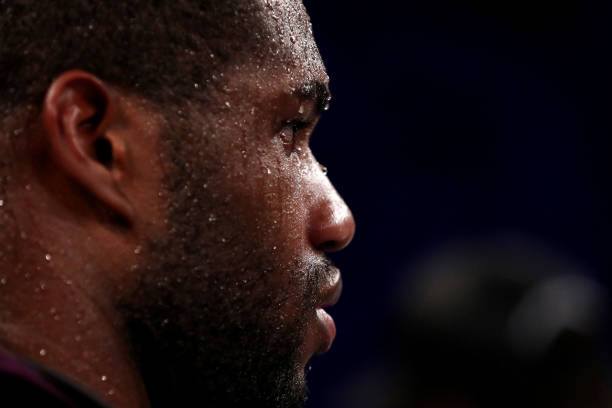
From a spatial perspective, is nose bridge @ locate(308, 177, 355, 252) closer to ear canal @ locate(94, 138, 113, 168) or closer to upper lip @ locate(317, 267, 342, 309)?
upper lip @ locate(317, 267, 342, 309)

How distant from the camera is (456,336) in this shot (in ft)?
4.09

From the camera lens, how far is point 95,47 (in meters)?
0.72

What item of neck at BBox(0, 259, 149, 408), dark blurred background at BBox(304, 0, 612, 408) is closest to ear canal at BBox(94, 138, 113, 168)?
neck at BBox(0, 259, 149, 408)

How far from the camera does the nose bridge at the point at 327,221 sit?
82cm

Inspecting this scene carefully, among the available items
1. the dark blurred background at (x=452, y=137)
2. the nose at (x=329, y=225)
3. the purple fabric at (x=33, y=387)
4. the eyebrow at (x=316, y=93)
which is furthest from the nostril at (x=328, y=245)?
the dark blurred background at (x=452, y=137)

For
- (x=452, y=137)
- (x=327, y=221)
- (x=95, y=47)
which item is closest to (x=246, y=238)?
(x=327, y=221)

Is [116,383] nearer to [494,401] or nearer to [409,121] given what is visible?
[494,401]

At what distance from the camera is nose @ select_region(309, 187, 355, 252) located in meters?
0.82

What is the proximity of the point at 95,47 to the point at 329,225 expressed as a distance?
281mm

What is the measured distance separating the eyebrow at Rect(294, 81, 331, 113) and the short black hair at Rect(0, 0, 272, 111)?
12cm

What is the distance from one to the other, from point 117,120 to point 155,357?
22cm

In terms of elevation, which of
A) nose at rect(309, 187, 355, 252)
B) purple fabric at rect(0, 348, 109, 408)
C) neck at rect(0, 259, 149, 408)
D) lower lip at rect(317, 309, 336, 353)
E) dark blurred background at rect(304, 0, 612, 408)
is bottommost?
dark blurred background at rect(304, 0, 612, 408)

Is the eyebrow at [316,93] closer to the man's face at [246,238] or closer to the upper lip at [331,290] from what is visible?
the man's face at [246,238]

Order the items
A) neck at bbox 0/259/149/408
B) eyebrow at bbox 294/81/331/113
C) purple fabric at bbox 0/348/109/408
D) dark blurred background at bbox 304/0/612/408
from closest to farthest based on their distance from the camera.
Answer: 1. purple fabric at bbox 0/348/109/408
2. neck at bbox 0/259/149/408
3. eyebrow at bbox 294/81/331/113
4. dark blurred background at bbox 304/0/612/408
